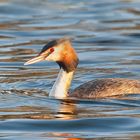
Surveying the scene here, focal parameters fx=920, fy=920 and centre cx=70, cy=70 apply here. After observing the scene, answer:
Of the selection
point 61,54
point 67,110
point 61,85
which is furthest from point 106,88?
point 67,110

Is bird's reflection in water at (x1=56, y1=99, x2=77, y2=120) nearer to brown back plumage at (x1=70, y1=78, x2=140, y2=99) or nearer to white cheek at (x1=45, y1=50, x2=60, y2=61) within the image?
brown back plumage at (x1=70, y1=78, x2=140, y2=99)

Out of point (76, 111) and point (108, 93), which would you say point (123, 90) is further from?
point (76, 111)

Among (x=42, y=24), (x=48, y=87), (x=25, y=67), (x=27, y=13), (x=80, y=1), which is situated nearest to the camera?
(x=48, y=87)

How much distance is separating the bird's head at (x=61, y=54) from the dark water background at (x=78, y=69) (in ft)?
2.13

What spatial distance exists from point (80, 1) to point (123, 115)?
58.2 ft

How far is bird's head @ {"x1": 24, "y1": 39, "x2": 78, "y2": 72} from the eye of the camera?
15.4m

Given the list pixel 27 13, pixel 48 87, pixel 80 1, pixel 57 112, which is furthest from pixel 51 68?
pixel 80 1

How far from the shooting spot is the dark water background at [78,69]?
43.2 feet

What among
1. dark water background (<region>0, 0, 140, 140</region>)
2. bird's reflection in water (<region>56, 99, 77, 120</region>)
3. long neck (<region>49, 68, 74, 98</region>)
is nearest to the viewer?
dark water background (<region>0, 0, 140, 140</region>)

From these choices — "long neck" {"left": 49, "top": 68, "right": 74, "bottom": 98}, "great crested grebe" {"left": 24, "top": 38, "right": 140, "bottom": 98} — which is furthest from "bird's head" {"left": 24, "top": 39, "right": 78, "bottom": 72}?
"long neck" {"left": 49, "top": 68, "right": 74, "bottom": 98}

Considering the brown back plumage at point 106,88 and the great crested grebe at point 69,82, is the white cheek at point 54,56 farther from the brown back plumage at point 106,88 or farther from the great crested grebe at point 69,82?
the brown back plumage at point 106,88

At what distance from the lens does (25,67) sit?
19000mm

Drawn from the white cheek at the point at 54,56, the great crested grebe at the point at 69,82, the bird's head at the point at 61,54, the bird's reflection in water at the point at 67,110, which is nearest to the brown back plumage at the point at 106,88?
the great crested grebe at the point at 69,82

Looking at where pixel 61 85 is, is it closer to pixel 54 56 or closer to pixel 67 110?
pixel 54 56
